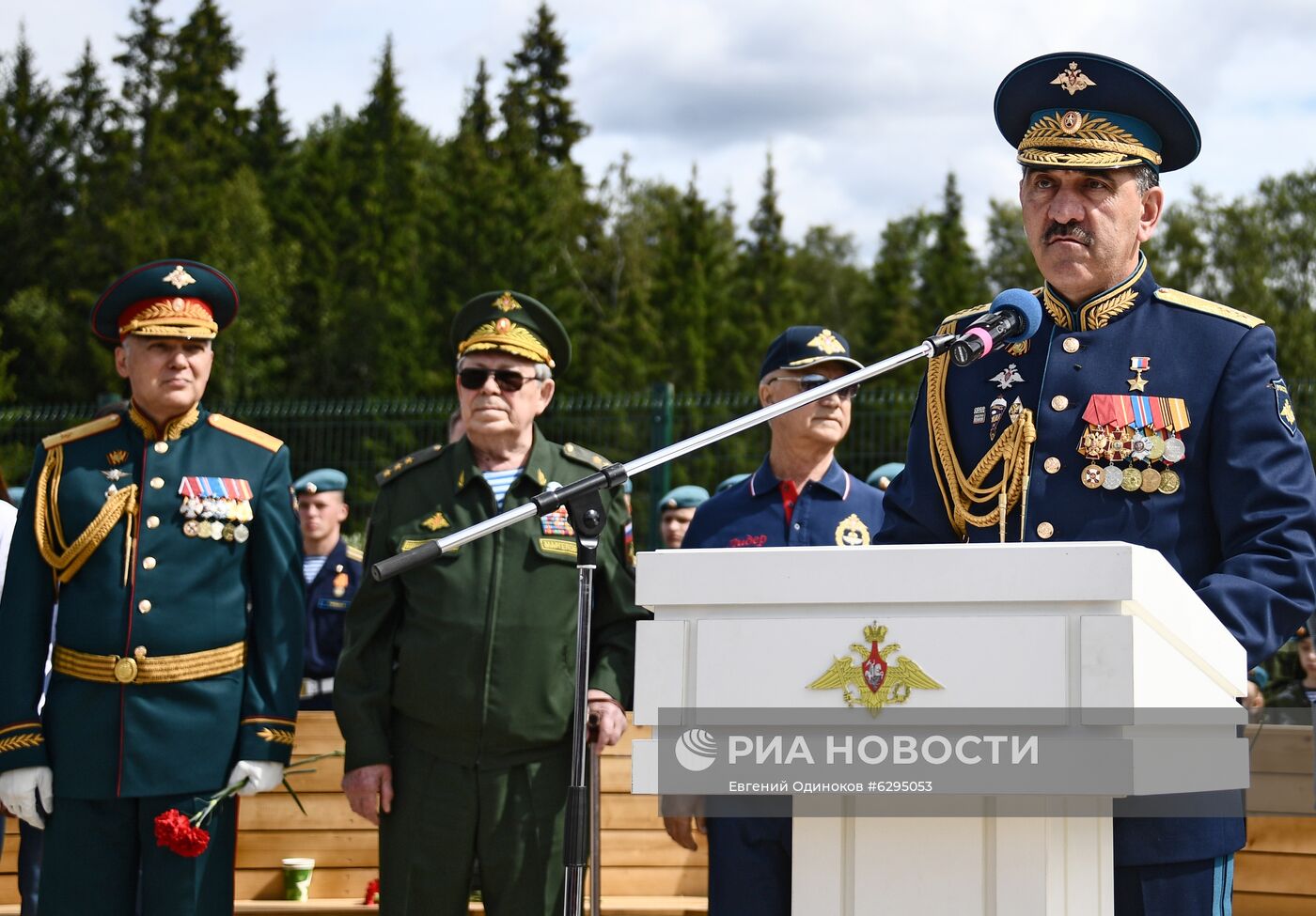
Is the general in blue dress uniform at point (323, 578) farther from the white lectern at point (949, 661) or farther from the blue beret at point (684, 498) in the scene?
the white lectern at point (949, 661)

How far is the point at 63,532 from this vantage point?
15.4 feet

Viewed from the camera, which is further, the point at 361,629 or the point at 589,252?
the point at 589,252

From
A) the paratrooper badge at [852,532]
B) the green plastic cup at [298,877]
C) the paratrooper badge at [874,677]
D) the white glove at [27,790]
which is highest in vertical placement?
the paratrooper badge at [852,532]

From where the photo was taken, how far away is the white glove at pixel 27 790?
4473 mm

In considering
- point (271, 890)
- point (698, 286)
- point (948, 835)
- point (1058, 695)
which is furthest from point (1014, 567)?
point (698, 286)

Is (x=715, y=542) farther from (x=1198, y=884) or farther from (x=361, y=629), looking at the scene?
(x=1198, y=884)

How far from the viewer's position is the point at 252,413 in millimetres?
11266

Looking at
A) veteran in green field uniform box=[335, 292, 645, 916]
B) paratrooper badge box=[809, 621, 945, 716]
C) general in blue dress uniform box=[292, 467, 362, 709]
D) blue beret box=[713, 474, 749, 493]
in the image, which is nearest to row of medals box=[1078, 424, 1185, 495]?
paratrooper badge box=[809, 621, 945, 716]

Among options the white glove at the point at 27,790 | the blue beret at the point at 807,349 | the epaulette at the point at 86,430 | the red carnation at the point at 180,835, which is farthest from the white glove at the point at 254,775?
the blue beret at the point at 807,349

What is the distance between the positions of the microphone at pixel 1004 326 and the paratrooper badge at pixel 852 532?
5.99ft

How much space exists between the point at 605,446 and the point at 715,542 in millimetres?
5849

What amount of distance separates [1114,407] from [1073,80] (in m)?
0.65

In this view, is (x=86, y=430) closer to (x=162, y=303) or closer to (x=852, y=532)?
(x=162, y=303)

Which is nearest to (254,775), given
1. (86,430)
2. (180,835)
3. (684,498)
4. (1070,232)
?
(180,835)
